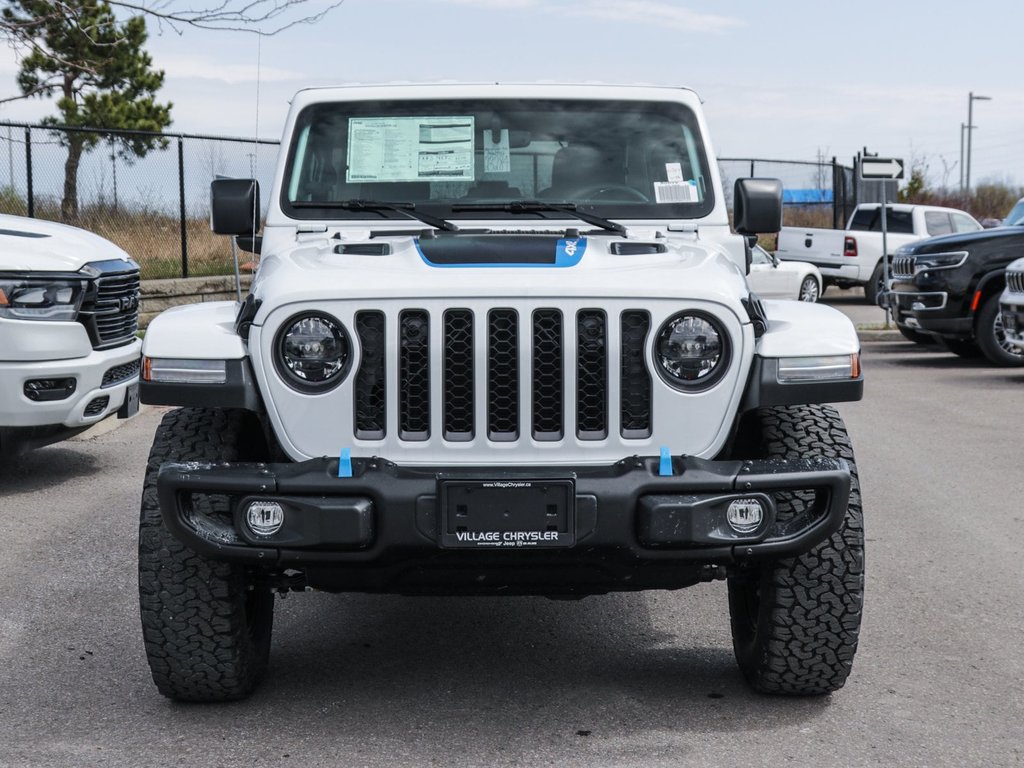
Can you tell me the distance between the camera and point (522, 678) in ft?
15.7

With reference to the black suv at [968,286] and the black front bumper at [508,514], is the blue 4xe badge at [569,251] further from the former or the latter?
the black suv at [968,286]

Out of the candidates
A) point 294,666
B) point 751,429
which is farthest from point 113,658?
point 751,429

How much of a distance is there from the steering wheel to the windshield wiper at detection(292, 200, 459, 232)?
58cm

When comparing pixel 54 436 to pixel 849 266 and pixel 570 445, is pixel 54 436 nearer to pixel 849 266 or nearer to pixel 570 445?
pixel 570 445

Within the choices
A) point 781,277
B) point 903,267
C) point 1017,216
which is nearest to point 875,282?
point 781,277

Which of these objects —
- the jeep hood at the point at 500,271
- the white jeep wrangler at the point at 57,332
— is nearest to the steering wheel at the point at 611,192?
the jeep hood at the point at 500,271

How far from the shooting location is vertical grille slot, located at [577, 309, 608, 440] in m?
4.07

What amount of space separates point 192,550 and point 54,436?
457 centimetres

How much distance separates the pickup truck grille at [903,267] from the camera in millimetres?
16312

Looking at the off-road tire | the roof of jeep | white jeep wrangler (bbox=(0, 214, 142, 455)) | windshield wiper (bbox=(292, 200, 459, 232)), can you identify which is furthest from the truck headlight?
the off-road tire

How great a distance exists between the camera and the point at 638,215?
5.45 metres

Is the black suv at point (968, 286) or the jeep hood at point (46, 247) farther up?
the jeep hood at point (46, 247)

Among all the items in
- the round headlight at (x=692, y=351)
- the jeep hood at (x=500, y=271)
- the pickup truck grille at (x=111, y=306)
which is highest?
the jeep hood at (x=500, y=271)

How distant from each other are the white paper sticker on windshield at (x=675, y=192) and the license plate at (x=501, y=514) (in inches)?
76.6
